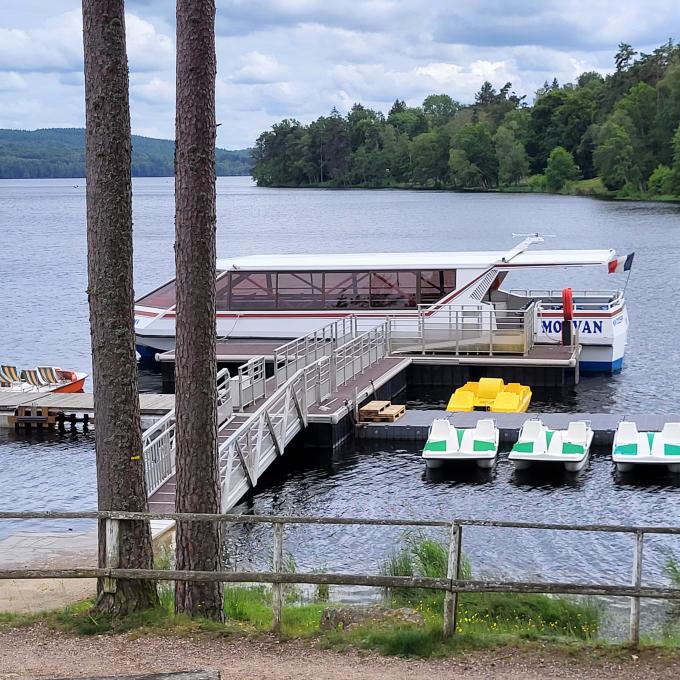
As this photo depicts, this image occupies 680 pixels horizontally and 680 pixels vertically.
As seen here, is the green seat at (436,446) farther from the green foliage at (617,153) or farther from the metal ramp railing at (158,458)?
the green foliage at (617,153)

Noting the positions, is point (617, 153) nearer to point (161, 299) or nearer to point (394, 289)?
point (394, 289)

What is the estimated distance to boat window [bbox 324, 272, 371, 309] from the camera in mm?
35375

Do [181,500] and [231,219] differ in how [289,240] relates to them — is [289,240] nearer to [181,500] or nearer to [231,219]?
[231,219]

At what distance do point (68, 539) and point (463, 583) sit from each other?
9.15 m

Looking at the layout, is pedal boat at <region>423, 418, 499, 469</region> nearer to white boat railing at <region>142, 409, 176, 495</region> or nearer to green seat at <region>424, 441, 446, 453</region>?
green seat at <region>424, 441, 446, 453</region>

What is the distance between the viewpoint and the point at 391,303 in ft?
116

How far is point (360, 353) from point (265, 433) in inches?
315

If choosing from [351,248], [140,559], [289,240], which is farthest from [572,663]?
[289,240]

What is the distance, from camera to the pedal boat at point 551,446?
22.4 metres

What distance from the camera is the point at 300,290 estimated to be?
36.0 m

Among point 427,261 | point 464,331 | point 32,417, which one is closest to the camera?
point 32,417

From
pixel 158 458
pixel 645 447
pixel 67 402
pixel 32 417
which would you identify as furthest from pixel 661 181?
pixel 158 458

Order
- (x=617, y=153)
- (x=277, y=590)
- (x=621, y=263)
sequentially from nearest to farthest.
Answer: (x=277, y=590)
(x=621, y=263)
(x=617, y=153)

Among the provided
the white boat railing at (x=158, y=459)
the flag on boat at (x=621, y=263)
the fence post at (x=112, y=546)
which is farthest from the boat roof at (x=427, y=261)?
the fence post at (x=112, y=546)
